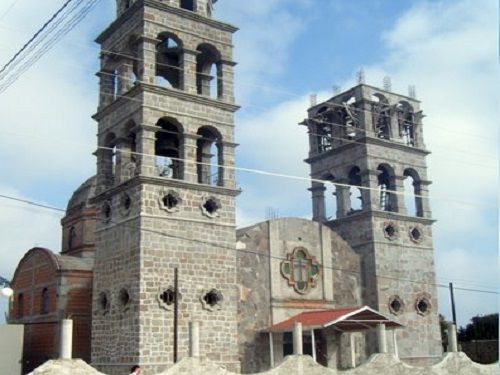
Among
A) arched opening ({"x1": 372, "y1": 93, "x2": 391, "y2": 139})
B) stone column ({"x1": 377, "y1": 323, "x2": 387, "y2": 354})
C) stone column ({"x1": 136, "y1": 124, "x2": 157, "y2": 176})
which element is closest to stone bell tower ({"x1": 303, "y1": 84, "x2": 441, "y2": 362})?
arched opening ({"x1": 372, "y1": 93, "x2": 391, "y2": 139})

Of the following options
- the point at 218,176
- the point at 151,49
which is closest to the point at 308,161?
the point at 218,176

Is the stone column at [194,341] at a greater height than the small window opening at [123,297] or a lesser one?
lesser

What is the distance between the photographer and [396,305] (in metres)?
29.2

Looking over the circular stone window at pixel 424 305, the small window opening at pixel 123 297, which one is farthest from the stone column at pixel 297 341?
the circular stone window at pixel 424 305

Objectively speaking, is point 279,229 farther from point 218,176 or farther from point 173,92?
point 173,92

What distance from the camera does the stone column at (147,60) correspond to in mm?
23922

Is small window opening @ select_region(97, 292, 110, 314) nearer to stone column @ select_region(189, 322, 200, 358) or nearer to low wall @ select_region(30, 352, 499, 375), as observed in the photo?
stone column @ select_region(189, 322, 200, 358)

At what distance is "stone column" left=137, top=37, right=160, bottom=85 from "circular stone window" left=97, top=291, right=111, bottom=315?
297 inches

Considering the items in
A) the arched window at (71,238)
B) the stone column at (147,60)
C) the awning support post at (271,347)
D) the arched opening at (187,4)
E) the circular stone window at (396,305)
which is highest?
A: the arched opening at (187,4)

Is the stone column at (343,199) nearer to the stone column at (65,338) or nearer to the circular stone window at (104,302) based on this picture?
the circular stone window at (104,302)

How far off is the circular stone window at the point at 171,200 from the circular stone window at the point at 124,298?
3060 mm

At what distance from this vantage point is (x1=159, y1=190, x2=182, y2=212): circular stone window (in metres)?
23.1

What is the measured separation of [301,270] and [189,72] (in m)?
8.93

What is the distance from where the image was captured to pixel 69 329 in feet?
54.6
